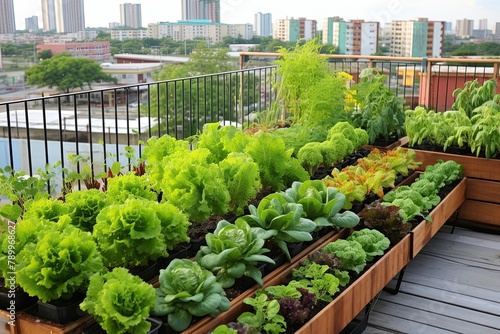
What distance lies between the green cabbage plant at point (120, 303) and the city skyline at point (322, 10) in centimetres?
323

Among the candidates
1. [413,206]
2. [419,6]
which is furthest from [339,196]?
[419,6]

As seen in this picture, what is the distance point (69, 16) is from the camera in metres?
4.92

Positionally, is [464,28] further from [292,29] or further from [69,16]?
[69,16]

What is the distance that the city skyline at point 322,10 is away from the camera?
5336 mm

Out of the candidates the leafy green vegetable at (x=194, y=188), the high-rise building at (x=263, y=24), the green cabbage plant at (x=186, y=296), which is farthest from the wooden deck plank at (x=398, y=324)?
the high-rise building at (x=263, y=24)

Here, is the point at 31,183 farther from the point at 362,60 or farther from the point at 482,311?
the point at 362,60

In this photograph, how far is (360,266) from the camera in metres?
2.57

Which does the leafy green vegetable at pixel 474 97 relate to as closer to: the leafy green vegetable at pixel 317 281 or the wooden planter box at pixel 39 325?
the leafy green vegetable at pixel 317 281

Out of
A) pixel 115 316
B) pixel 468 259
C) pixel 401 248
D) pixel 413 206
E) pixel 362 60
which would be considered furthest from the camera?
pixel 362 60

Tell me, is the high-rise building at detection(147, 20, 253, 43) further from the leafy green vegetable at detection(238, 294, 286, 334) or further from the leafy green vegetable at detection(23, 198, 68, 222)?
the leafy green vegetable at detection(238, 294, 286, 334)

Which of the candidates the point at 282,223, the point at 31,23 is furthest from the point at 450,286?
the point at 31,23

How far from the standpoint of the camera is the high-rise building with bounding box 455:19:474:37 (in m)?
6.93

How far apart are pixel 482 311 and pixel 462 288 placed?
31cm

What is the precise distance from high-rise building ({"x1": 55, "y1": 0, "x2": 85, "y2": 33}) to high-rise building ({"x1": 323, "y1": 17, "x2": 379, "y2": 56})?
9.47 feet
